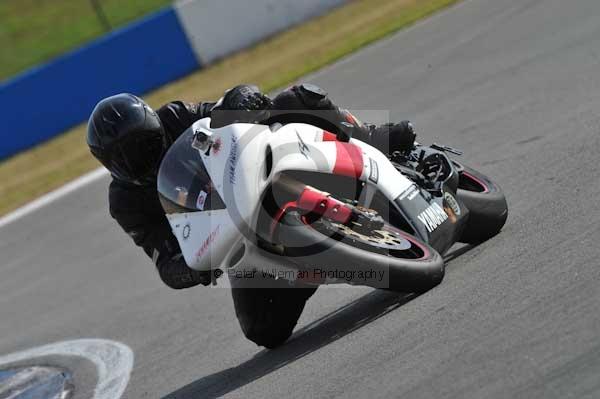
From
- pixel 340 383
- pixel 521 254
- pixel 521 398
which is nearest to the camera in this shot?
pixel 521 398

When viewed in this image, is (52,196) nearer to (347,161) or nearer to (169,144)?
(169,144)

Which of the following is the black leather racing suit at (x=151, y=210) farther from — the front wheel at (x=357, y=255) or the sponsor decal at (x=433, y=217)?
the sponsor decal at (x=433, y=217)

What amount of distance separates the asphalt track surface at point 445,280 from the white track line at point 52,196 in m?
0.37

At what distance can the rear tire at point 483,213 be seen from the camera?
5996 mm

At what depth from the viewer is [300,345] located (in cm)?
566

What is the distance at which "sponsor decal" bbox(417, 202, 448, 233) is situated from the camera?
214 inches

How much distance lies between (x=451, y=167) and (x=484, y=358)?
2213mm

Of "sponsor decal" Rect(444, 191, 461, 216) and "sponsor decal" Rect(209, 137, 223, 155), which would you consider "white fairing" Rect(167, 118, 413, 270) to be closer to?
"sponsor decal" Rect(209, 137, 223, 155)

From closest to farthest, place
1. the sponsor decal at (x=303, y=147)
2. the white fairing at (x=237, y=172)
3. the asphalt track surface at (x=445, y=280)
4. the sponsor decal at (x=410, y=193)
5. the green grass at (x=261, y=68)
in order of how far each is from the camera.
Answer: the asphalt track surface at (x=445, y=280) < the white fairing at (x=237, y=172) < the sponsor decal at (x=303, y=147) < the sponsor decal at (x=410, y=193) < the green grass at (x=261, y=68)

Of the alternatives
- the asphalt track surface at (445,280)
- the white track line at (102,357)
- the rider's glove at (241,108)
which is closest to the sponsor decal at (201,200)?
the rider's glove at (241,108)

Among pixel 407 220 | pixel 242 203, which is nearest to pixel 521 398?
pixel 242 203

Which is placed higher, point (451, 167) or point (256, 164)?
point (256, 164)

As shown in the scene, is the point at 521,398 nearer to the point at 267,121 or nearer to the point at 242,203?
the point at 242,203

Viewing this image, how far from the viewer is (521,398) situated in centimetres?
343
